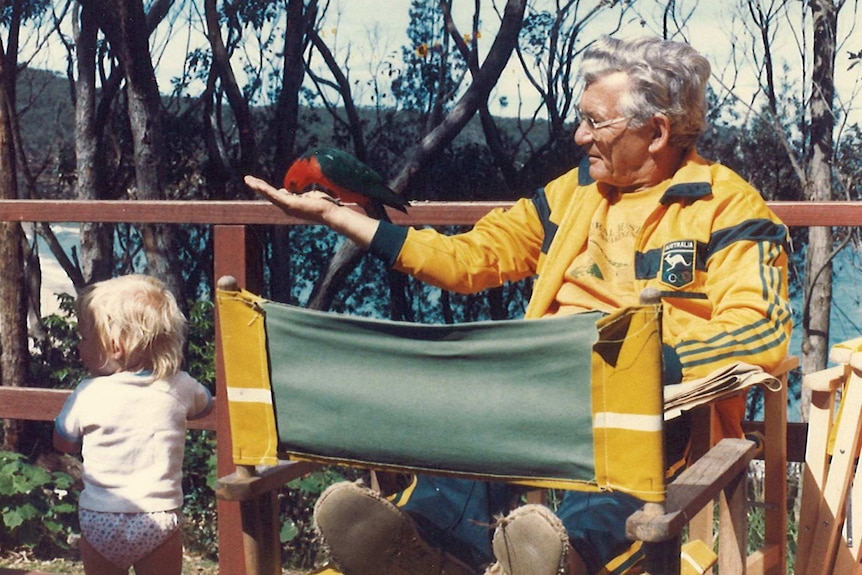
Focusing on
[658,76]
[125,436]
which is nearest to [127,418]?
[125,436]

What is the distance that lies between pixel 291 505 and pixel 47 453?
150 cm

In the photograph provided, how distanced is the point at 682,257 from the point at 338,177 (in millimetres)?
727

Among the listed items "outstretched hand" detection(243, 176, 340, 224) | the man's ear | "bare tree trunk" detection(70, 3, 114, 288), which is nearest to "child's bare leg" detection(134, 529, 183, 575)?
"outstretched hand" detection(243, 176, 340, 224)

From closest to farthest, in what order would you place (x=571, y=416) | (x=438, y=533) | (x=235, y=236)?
(x=571, y=416) < (x=438, y=533) < (x=235, y=236)

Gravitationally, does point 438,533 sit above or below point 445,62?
below

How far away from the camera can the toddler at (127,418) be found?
2.48 meters

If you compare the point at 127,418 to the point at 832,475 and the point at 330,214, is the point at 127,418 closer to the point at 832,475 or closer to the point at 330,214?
the point at 330,214

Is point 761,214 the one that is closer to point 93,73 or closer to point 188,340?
point 188,340

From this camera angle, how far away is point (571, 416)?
189cm

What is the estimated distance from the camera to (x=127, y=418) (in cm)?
249

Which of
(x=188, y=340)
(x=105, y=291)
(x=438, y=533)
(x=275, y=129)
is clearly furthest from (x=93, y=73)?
(x=438, y=533)

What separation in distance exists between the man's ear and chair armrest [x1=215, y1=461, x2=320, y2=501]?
2.88 ft

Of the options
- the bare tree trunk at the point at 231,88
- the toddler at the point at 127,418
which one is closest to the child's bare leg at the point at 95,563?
the toddler at the point at 127,418

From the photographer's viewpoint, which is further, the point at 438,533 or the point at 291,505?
the point at 291,505
